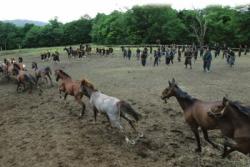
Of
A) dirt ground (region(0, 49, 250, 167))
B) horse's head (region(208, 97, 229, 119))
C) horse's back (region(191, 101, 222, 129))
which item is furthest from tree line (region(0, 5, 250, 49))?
horse's head (region(208, 97, 229, 119))

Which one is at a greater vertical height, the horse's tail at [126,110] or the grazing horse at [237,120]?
the grazing horse at [237,120]

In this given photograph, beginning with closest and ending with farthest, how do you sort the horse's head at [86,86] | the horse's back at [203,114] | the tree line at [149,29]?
the horse's back at [203,114]
the horse's head at [86,86]
the tree line at [149,29]

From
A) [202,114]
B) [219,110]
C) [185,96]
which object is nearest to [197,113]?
[202,114]

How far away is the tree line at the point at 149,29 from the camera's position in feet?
221

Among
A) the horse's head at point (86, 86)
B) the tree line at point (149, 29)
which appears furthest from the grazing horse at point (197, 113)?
the tree line at point (149, 29)

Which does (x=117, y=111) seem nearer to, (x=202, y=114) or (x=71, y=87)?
(x=202, y=114)

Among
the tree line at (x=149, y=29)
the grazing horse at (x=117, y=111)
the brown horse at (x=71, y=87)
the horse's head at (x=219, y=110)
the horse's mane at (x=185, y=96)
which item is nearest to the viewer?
the horse's head at (x=219, y=110)

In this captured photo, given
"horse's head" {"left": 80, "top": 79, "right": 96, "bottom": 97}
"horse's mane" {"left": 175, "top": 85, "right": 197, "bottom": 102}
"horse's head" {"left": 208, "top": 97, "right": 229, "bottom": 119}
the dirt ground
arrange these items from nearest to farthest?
"horse's head" {"left": 208, "top": 97, "right": 229, "bottom": 119} → the dirt ground → "horse's mane" {"left": 175, "top": 85, "right": 197, "bottom": 102} → "horse's head" {"left": 80, "top": 79, "right": 96, "bottom": 97}

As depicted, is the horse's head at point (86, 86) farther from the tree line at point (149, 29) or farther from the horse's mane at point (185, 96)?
the tree line at point (149, 29)

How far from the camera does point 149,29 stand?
7988cm

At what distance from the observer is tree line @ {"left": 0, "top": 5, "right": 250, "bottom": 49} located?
67.4 metres

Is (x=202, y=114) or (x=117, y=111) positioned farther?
(x=117, y=111)

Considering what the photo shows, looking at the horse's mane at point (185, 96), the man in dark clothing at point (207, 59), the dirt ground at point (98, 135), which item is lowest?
the dirt ground at point (98, 135)

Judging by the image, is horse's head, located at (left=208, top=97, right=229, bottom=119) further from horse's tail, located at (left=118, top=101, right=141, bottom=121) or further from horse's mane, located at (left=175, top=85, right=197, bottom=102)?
horse's tail, located at (left=118, top=101, right=141, bottom=121)
